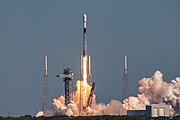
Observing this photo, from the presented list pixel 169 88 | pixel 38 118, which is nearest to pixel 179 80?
pixel 169 88

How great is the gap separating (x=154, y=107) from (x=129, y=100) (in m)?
10.7

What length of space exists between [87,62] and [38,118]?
14.4 m

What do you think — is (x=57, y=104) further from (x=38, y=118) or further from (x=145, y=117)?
(x=145, y=117)

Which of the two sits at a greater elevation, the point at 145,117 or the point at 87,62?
the point at 87,62

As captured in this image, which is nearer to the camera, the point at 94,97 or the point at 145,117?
the point at 145,117

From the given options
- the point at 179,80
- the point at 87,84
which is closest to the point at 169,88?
the point at 179,80

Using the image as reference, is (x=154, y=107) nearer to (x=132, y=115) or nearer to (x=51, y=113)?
(x=132, y=115)

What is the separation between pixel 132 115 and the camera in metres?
182

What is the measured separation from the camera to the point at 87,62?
183m

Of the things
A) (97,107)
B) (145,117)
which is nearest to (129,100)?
Result: (97,107)

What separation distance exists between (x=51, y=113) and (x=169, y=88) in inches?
979

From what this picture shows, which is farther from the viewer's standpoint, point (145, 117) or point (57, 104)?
point (57, 104)

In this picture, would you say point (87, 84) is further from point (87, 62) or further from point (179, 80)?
point (179, 80)

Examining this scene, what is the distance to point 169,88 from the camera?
7584 inches
